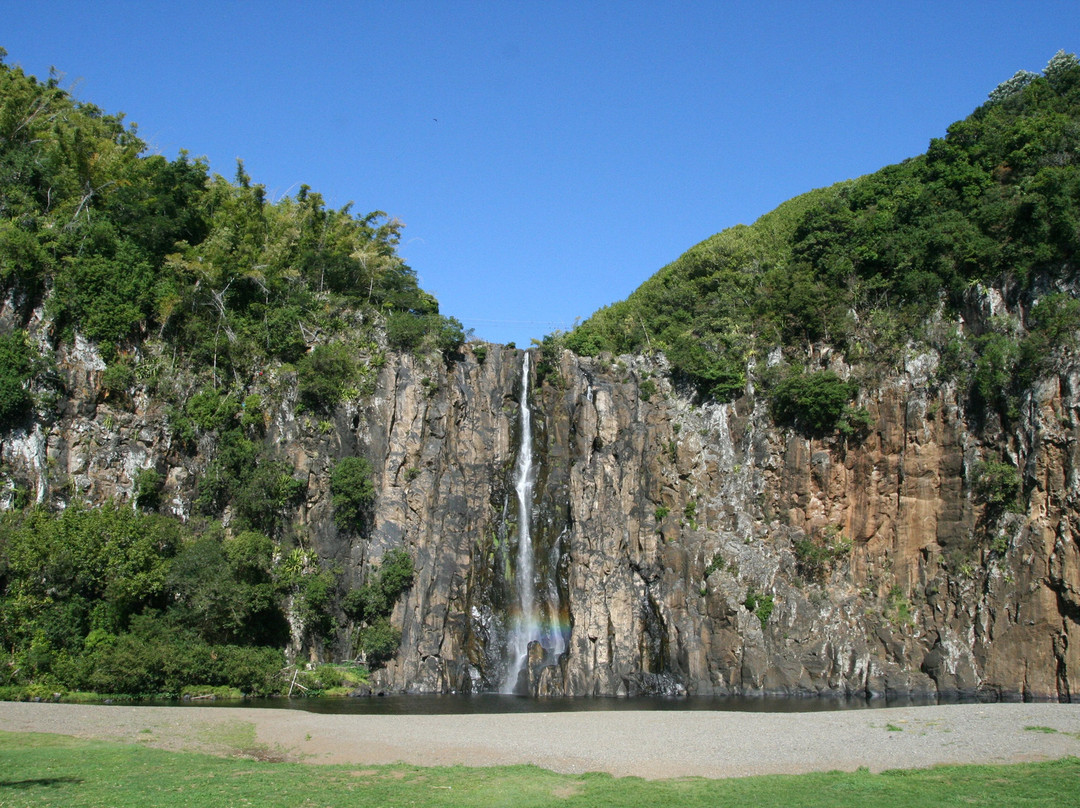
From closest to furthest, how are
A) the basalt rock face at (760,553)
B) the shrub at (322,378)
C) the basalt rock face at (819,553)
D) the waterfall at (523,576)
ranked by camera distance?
the basalt rock face at (819,553)
the basalt rock face at (760,553)
the waterfall at (523,576)
the shrub at (322,378)

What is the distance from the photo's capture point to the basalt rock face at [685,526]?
37.2 meters

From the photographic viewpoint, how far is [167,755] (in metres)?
19.8

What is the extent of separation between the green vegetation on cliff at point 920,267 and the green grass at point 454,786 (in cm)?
2757

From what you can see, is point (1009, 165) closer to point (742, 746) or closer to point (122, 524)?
point (742, 746)

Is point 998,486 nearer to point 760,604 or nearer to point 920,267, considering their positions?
point 760,604

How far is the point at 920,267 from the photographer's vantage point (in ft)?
153

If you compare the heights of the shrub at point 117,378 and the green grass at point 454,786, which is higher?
the shrub at point 117,378

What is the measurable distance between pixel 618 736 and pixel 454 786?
7.99 meters

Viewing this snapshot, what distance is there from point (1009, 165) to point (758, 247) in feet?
58.2

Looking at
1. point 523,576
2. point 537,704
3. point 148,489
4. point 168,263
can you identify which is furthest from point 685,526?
point 168,263

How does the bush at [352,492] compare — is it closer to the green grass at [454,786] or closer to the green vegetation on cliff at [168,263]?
the green vegetation on cliff at [168,263]

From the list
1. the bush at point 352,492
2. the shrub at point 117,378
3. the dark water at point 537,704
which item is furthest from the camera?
the bush at point 352,492

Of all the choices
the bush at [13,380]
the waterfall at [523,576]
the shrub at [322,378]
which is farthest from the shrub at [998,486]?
the bush at [13,380]

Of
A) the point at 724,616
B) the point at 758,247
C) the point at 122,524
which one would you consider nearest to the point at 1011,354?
the point at 724,616
